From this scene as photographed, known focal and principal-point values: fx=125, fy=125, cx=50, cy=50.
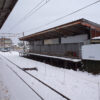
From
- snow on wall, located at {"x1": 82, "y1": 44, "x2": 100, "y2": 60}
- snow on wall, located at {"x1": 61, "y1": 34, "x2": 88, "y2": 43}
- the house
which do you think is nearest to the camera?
snow on wall, located at {"x1": 82, "y1": 44, "x2": 100, "y2": 60}

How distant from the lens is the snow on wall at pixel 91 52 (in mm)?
9625

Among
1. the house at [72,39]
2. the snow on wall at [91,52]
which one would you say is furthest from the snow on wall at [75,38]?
the snow on wall at [91,52]

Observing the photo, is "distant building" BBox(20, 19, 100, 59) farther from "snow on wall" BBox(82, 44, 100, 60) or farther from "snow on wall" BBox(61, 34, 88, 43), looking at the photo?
"snow on wall" BBox(82, 44, 100, 60)

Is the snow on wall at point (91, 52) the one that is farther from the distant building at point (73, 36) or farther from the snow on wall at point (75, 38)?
the snow on wall at point (75, 38)

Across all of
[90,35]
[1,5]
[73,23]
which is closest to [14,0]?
[1,5]

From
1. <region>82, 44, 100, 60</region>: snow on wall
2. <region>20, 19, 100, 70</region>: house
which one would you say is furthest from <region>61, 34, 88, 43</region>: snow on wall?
<region>82, 44, 100, 60</region>: snow on wall

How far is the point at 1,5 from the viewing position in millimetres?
6375

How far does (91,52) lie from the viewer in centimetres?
1008

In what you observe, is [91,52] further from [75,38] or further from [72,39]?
[72,39]

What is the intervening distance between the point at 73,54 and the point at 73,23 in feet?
11.0

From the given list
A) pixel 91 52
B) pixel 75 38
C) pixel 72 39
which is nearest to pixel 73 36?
pixel 72 39

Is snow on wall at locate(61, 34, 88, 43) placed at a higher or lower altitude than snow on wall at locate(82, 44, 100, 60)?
higher

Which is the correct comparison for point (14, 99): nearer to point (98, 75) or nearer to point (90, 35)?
point (98, 75)

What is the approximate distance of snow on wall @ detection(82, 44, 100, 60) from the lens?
31.6 ft
